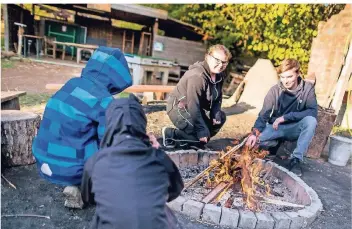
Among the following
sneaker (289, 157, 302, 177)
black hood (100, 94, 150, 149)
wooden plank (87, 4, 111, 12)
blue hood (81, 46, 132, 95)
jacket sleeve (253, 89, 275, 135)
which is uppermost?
wooden plank (87, 4, 111, 12)

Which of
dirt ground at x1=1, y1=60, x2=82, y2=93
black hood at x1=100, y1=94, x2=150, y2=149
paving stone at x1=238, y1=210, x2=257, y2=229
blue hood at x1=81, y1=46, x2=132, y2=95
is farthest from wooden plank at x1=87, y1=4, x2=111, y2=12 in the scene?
black hood at x1=100, y1=94, x2=150, y2=149

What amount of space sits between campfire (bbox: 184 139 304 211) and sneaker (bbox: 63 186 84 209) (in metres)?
1.15

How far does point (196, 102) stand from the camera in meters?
4.12

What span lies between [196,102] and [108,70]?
180cm

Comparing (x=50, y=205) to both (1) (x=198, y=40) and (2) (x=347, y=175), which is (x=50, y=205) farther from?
(1) (x=198, y=40)

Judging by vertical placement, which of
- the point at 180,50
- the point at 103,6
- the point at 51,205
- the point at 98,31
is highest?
the point at 103,6

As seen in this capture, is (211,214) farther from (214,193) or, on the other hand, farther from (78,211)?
(78,211)

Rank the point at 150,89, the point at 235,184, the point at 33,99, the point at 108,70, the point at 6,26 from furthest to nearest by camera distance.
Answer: the point at 6,26 → the point at 150,89 → the point at 33,99 → the point at 235,184 → the point at 108,70

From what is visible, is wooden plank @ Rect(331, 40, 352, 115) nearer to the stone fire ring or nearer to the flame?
the flame

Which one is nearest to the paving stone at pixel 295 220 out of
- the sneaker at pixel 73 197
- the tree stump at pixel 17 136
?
the sneaker at pixel 73 197

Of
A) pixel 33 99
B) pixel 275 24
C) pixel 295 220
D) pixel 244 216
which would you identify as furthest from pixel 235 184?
pixel 275 24

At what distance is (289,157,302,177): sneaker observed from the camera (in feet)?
14.3

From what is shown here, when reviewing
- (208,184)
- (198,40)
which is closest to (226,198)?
(208,184)

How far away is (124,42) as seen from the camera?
758 inches
